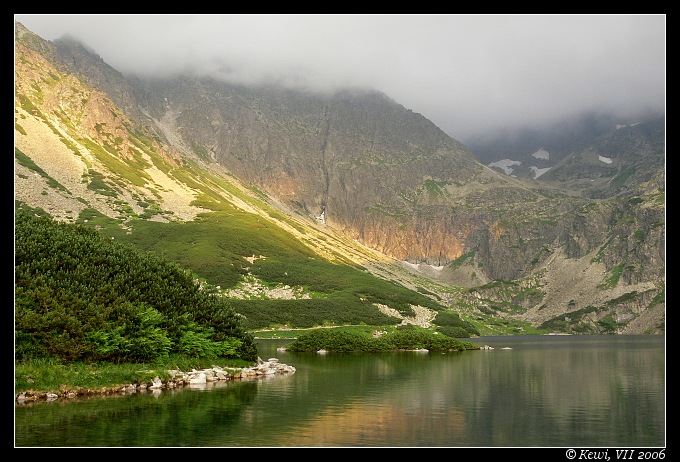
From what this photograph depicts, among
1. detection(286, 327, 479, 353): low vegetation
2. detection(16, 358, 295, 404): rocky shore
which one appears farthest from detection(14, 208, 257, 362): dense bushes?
detection(286, 327, 479, 353): low vegetation

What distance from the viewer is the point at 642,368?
80688 mm

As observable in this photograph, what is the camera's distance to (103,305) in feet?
174

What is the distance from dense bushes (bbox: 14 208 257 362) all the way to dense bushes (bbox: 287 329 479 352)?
2158 inches

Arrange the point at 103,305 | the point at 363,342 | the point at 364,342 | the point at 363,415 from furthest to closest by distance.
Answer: the point at 364,342 → the point at 363,342 → the point at 103,305 → the point at 363,415

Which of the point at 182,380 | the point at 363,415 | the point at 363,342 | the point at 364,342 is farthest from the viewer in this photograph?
the point at 364,342

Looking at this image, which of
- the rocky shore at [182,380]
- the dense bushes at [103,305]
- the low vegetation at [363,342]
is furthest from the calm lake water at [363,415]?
the low vegetation at [363,342]

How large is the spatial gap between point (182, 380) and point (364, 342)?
75.1 metres

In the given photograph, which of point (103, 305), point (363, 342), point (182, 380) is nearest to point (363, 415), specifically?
point (182, 380)

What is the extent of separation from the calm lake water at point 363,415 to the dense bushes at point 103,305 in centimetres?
612

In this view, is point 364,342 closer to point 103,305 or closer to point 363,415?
point 103,305

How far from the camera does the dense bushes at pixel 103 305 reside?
48750 mm

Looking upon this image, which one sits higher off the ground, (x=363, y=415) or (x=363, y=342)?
(x=363, y=415)

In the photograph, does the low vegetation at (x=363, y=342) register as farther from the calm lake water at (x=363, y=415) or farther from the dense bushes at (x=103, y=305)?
the calm lake water at (x=363, y=415)

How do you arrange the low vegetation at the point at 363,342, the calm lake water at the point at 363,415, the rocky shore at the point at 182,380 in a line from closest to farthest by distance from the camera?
the calm lake water at the point at 363,415 → the rocky shore at the point at 182,380 → the low vegetation at the point at 363,342
